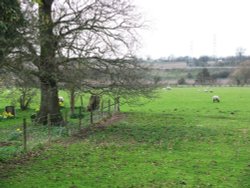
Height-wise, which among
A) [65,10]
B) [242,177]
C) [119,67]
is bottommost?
[242,177]

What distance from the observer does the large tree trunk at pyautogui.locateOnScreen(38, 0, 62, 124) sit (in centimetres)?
2112

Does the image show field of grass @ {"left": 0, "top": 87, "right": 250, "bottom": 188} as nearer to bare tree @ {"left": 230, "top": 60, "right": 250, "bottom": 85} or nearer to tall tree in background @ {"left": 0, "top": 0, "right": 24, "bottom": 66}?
tall tree in background @ {"left": 0, "top": 0, "right": 24, "bottom": 66}

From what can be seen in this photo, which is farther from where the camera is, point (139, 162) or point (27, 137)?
point (27, 137)

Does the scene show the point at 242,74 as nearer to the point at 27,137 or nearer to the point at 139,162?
the point at 27,137

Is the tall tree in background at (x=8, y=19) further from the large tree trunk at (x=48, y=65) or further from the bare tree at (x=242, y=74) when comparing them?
the bare tree at (x=242, y=74)

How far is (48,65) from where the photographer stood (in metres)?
22.2

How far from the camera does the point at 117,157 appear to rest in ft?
50.5

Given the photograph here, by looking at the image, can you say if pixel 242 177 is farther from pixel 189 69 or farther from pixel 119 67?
pixel 189 69

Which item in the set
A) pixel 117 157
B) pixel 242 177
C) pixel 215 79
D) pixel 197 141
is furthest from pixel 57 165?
pixel 215 79

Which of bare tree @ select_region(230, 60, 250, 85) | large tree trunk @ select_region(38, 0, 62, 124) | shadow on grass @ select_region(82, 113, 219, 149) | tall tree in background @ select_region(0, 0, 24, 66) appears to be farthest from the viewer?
bare tree @ select_region(230, 60, 250, 85)

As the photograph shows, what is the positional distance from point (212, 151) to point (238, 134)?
5903 millimetres

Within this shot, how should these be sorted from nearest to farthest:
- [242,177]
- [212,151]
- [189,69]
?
[242,177], [212,151], [189,69]

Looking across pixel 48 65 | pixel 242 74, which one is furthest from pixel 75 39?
pixel 242 74

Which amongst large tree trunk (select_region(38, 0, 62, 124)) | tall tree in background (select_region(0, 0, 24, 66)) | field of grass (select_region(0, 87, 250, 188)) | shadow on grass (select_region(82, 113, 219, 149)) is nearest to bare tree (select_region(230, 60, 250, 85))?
shadow on grass (select_region(82, 113, 219, 149))
